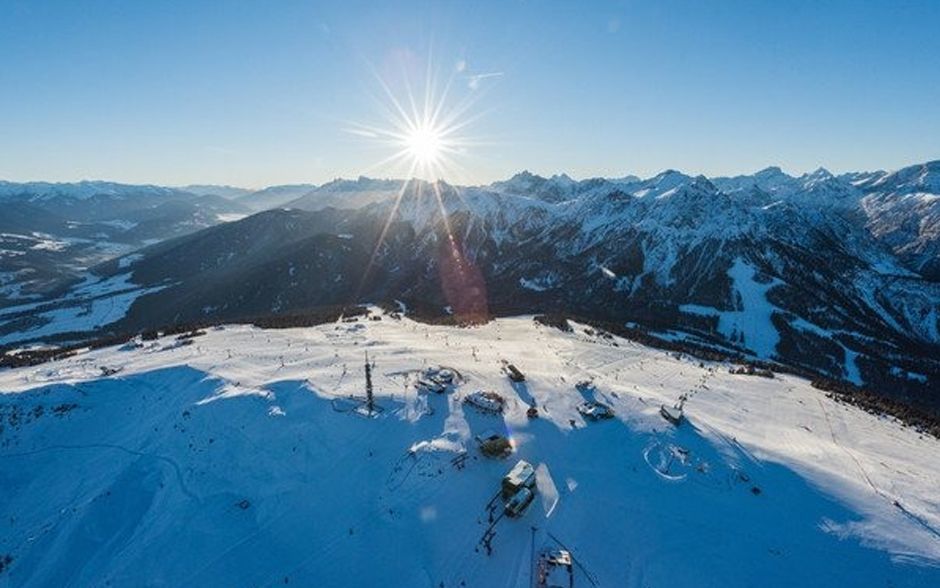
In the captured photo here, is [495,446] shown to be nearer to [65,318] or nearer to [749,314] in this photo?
[749,314]

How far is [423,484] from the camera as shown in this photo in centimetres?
2811

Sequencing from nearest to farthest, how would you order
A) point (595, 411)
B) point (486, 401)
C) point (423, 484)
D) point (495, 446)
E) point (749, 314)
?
point (423, 484) → point (495, 446) → point (595, 411) → point (486, 401) → point (749, 314)

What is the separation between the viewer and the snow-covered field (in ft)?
77.2

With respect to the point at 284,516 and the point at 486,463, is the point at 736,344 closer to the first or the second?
the point at 486,463

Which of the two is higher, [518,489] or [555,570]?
[518,489]

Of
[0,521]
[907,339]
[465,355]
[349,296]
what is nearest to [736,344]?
[907,339]

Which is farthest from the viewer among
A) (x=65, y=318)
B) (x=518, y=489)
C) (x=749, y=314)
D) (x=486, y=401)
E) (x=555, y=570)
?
(x=65, y=318)

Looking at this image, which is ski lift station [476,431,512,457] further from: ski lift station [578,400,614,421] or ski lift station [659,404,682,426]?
ski lift station [659,404,682,426]

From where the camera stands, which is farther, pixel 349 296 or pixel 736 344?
pixel 349 296

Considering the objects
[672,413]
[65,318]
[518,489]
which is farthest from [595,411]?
[65,318]

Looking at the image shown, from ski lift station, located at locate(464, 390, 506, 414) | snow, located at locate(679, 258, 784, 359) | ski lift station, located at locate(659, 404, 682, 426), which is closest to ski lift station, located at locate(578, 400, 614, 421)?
ski lift station, located at locate(659, 404, 682, 426)

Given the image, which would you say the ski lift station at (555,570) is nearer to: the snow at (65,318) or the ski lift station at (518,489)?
the ski lift station at (518,489)

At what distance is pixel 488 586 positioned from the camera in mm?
22438

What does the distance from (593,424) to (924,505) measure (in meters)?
17.7
